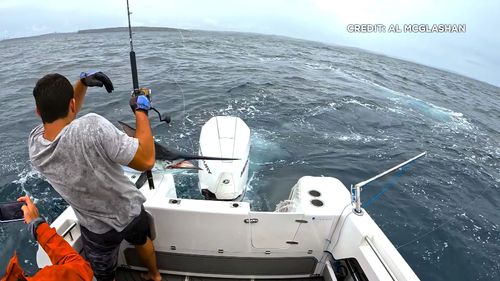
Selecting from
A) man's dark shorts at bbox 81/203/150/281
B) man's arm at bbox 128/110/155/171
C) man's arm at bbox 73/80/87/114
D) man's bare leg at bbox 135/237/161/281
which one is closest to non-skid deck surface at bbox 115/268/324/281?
man's bare leg at bbox 135/237/161/281

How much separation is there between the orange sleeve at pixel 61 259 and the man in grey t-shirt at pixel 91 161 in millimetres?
312

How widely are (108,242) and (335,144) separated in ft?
23.6

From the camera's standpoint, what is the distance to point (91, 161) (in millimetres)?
1780

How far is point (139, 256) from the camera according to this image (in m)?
2.72

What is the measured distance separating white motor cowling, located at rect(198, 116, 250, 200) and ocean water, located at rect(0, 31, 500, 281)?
1224mm

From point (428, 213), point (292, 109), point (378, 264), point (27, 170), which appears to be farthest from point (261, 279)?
point (292, 109)

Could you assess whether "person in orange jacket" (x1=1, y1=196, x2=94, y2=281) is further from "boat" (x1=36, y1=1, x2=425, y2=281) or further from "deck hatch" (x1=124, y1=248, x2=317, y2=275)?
"deck hatch" (x1=124, y1=248, x2=317, y2=275)

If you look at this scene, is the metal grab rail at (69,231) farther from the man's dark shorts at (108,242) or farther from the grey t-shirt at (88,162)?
the grey t-shirt at (88,162)

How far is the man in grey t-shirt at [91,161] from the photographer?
168cm

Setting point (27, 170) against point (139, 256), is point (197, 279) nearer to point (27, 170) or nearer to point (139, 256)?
point (139, 256)

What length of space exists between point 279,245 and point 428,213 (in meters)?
4.70

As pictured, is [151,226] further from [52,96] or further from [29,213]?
[52,96]

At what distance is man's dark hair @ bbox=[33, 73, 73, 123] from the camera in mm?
1628

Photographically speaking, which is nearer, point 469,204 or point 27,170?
point 27,170
